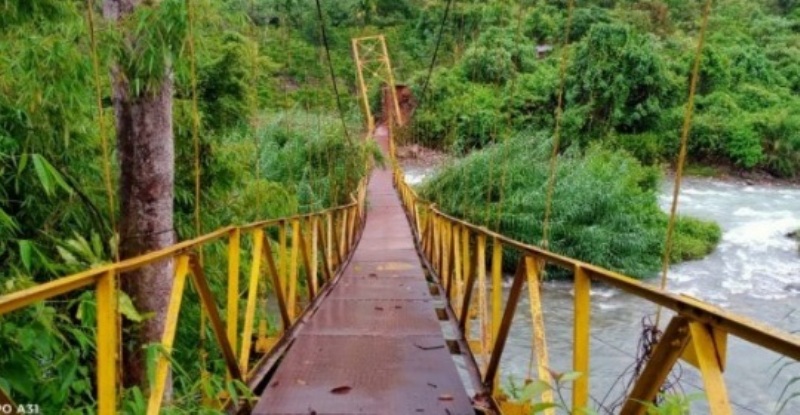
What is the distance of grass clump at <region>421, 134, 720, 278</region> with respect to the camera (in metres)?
9.60

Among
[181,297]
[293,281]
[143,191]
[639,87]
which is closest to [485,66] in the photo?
[639,87]

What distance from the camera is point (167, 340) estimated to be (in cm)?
150

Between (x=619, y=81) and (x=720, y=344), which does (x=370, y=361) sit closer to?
(x=720, y=344)

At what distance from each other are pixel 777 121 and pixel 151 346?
57.5 ft

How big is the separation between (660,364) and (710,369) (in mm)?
171

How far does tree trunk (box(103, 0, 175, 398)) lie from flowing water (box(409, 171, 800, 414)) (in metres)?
2.17

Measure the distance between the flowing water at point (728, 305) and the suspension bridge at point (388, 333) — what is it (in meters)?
1.03

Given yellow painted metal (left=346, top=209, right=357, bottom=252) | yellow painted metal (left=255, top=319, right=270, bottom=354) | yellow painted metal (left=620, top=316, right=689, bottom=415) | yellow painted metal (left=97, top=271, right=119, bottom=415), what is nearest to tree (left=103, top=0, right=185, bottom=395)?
yellow painted metal (left=255, top=319, right=270, bottom=354)

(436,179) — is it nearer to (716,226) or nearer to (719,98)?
(716,226)

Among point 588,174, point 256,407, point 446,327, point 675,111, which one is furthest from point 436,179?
point 256,407

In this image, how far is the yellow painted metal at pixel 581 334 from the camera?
4.77 ft

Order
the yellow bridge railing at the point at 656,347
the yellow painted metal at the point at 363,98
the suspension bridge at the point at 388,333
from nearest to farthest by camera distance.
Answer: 1. the yellow bridge railing at the point at 656,347
2. the suspension bridge at the point at 388,333
3. the yellow painted metal at the point at 363,98

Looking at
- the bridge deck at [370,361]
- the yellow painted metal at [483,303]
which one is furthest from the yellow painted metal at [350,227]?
the yellow painted metal at [483,303]

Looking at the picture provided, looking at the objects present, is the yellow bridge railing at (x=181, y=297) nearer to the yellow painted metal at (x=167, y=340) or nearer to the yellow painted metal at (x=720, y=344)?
the yellow painted metal at (x=167, y=340)
